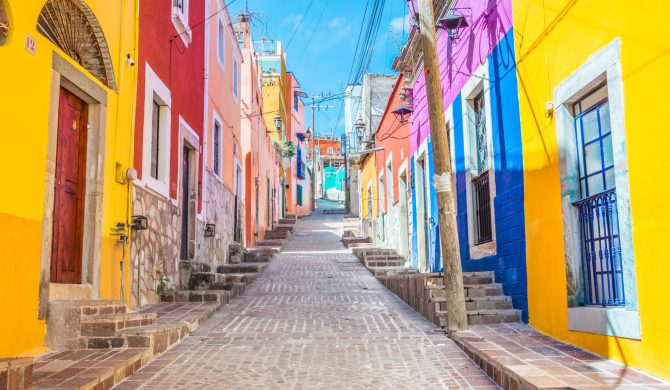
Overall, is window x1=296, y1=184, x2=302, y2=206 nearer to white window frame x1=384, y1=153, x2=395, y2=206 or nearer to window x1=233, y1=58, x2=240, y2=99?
white window frame x1=384, y1=153, x2=395, y2=206

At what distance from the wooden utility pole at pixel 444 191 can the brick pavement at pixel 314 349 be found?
41 cm

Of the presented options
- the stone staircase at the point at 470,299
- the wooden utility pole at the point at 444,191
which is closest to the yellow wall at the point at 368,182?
the stone staircase at the point at 470,299

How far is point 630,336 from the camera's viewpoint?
469 cm

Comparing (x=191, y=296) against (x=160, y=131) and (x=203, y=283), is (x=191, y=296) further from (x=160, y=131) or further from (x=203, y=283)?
(x=160, y=131)

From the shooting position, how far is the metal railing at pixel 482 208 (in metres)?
9.03

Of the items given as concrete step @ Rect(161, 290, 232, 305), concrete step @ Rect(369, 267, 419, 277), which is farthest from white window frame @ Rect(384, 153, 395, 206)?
concrete step @ Rect(161, 290, 232, 305)

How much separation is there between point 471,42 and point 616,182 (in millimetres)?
5041

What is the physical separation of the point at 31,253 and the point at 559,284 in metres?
5.05

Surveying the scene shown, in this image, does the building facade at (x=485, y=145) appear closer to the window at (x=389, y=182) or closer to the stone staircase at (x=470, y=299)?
the stone staircase at (x=470, y=299)

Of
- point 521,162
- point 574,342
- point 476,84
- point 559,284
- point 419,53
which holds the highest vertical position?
point 419,53

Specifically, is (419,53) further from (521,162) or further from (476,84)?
(521,162)

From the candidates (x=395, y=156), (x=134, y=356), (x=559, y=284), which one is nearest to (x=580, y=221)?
(x=559, y=284)

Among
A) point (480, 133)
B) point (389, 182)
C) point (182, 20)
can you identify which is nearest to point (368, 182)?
point (389, 182)

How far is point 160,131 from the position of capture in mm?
9586
